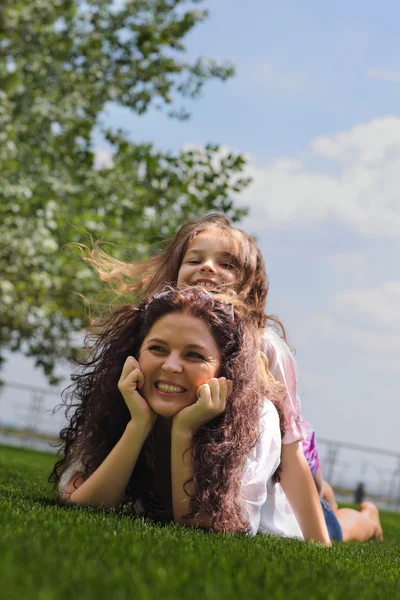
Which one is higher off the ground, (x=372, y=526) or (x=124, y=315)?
(x=124, y=315)

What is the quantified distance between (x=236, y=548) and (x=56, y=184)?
1061 cm

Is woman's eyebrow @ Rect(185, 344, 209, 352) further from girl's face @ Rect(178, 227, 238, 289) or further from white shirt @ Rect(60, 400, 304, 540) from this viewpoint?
girl's face @ Rect(178, 227, 238, 289)

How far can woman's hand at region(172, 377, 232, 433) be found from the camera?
3.22 m

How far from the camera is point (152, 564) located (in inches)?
79.0

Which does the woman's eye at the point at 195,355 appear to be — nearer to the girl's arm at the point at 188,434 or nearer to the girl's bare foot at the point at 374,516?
the girl's arm at the point at 188,434

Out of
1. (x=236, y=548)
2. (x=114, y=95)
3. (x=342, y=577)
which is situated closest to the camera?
(x=342, y=577)

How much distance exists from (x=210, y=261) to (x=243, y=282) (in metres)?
0.25

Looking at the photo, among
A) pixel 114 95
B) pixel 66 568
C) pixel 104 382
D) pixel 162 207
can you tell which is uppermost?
pixel 114 95

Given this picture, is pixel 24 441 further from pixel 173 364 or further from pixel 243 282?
pixel 173 364

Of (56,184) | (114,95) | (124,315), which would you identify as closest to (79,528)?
(124,315)

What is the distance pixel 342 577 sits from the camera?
95.7 inches

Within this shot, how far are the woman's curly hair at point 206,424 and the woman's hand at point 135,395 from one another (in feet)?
0.80

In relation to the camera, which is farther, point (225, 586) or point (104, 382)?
point (104, 382)

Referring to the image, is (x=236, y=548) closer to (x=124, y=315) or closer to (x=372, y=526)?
(x=124, y=315)
